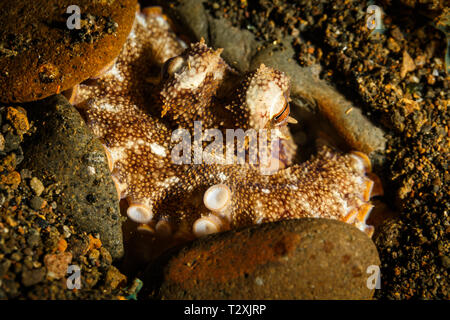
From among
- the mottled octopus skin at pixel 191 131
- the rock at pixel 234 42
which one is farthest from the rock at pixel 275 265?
the rock at pixel 234 42

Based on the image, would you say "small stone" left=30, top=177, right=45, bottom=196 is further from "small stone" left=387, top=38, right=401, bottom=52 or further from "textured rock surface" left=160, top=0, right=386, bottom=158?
"small stone" left=387, top=38, right=401, bottom=52

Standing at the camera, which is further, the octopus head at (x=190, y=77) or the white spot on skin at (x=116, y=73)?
the white spot on skin at (x=116, y=73)

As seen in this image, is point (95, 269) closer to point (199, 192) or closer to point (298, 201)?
point (199, 192)

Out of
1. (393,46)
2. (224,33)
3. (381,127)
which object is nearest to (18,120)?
(224,33)

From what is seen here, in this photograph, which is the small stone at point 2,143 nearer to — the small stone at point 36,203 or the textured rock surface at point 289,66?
the small stone at point 36,203
